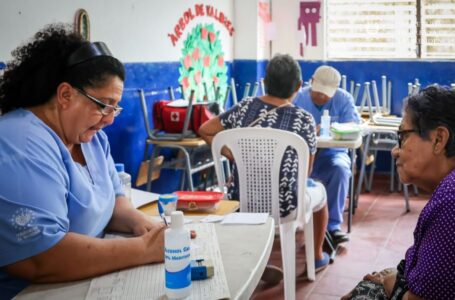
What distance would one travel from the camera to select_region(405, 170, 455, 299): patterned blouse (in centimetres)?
126

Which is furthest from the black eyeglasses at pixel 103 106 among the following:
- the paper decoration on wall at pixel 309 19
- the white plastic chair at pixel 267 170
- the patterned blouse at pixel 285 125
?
the paper decoration on wall at pixel 309 19

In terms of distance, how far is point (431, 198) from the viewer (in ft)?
4.47

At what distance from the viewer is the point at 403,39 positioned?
5988mm

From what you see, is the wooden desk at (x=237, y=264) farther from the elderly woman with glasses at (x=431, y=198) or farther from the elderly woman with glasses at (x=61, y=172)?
the elderly woman with glasses at (x=431, y=198)

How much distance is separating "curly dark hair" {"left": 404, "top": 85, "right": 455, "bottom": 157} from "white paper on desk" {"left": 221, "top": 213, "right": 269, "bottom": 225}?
549mm

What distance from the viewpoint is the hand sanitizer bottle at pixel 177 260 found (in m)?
1.20

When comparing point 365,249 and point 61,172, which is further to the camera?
point 365,249

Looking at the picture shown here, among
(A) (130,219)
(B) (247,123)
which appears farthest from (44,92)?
(B) (247,123)

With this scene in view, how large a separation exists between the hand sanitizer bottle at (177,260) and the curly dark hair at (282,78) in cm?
188

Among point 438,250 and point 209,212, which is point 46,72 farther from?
point 438,250

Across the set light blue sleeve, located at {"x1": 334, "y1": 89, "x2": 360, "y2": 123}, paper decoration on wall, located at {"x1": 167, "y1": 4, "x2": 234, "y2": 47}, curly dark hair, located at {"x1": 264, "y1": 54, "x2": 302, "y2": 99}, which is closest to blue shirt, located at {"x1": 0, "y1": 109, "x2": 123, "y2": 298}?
curly dark hair, located at {"x1": 264, "y1": 54, "x2": 302, "y2": 99}

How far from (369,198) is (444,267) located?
4.10 m

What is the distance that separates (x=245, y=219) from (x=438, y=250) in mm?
660

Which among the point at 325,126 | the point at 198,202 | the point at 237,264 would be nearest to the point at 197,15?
the point at 325,126
